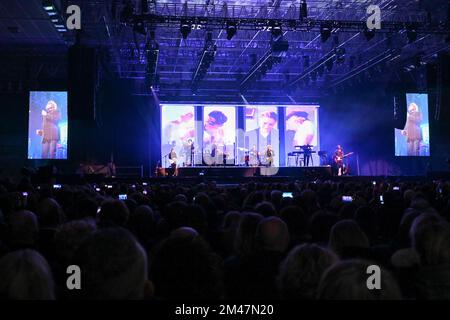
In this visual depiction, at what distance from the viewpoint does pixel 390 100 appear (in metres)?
22.2

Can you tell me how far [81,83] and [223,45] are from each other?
297 inches

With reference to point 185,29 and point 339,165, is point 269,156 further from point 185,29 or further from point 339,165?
point 185,29

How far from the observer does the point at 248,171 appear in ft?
62.7

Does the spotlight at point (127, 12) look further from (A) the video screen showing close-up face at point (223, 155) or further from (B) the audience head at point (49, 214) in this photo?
(B) the audience head at point (49, 214)

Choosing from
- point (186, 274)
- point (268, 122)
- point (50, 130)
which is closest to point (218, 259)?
point (186, 274)

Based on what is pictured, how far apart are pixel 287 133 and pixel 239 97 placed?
3.03m

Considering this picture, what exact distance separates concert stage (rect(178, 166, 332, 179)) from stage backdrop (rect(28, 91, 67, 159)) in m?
5.21

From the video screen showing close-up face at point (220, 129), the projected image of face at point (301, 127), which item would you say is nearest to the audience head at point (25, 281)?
the video screen showing close-up face at point (220, 129)

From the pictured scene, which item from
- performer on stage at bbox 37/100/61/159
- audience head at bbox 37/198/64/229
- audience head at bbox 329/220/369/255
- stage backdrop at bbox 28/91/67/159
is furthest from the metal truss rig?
audience head at bbox 329/220/369/255

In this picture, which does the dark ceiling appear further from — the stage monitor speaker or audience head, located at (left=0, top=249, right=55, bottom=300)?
audience head, located at (left=0, top=249, right=55, bottom=300)

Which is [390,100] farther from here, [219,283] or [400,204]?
[219,283]

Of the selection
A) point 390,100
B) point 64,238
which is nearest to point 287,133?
point 390,100

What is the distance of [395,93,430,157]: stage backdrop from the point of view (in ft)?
Answer: 71.6

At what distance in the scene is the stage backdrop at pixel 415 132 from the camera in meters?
21.8
